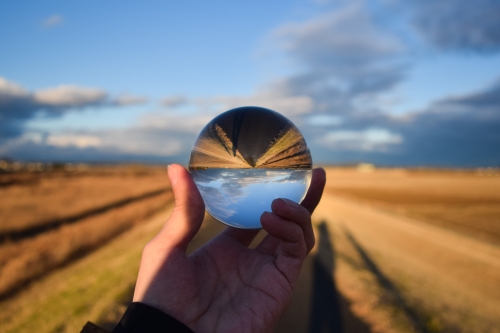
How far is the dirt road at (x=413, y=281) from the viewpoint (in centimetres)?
804

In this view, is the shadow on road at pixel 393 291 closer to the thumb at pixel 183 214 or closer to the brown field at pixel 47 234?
the thumb at pixel 183 214

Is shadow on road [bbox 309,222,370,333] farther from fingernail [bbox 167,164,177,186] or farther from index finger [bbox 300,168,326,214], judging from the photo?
fingernail [bbox 167,164,177,186]

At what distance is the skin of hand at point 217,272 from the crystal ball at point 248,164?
21 cm

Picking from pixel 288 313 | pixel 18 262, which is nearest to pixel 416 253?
pixel 288 313

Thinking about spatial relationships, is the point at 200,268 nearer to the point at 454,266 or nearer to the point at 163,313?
the point at 163,313

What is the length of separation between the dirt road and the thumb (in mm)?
5421

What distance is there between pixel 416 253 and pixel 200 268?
1354 cm

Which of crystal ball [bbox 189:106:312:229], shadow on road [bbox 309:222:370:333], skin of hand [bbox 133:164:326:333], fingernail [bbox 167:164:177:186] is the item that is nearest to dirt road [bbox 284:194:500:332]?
shadow on road [bbox 309:222:370:333]

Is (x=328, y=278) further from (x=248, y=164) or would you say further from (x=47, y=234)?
(x=47, y=234)

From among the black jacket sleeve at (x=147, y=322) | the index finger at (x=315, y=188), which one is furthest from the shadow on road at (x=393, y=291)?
the black jacket sleeve at (x=147, y=322)

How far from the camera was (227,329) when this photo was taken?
109 inches

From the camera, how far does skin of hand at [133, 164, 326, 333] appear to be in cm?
276

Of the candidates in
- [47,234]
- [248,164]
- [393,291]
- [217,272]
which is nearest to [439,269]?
[393,291]

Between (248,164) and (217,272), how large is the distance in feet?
3.60
